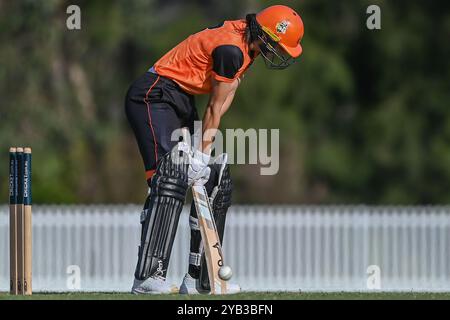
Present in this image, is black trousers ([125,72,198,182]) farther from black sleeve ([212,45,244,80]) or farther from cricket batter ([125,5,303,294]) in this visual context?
black sleeve ([212,45,244,80])

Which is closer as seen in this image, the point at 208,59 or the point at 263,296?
the point at 263,296

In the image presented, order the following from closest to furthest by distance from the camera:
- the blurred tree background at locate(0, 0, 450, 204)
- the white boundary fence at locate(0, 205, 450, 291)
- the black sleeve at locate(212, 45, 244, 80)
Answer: the black sleeve at locate(212, 45, 244, 80) → the white boundary fence at locate(0, 205, 450, 291) → the blurred tree background at locate(0, 0, 450, 204)

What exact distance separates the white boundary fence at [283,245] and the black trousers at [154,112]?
7734mm

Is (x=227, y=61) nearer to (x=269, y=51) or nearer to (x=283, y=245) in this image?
(x=269, y=51)

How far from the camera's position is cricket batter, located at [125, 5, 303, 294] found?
7.33 meters

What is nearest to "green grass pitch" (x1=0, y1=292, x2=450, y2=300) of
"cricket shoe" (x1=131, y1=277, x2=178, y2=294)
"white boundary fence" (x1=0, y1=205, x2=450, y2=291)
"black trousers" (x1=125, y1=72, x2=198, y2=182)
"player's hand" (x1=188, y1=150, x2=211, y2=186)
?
"cricket shoe" (x1=131, y1=277, x2=178, y2=294)

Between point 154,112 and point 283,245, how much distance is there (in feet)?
27.1

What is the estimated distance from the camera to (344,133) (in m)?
25.8

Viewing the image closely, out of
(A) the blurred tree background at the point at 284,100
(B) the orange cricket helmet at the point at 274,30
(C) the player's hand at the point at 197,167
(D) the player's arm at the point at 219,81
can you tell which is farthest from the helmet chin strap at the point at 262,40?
(A) the blurred tree background at the point at 284,100

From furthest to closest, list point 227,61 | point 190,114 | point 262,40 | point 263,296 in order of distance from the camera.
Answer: point 190,114 → point 262,40 → point 227,61 → point 263,296

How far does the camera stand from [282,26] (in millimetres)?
7547

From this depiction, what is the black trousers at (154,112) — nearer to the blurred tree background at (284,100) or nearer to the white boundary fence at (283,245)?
the white boundary fence at (283,245)

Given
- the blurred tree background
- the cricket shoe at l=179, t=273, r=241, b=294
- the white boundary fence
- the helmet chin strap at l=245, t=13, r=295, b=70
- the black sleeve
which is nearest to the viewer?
the black sleeve

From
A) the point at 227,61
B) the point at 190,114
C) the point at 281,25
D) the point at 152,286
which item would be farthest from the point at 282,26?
the point at 152,286
